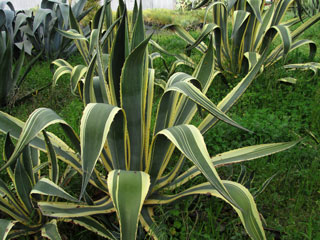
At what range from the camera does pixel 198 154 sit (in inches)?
44.3

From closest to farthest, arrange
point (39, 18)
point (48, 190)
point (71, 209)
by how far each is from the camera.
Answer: point (48, 190)
point (71, 209)
point (39, 18)

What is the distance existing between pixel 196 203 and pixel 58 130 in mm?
1276

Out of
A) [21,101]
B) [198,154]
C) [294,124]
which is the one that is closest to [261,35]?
[294,124]

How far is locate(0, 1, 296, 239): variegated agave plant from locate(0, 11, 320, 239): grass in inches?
6.4

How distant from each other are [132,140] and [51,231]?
1.59 ft

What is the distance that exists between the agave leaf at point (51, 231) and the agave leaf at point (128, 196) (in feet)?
1.19

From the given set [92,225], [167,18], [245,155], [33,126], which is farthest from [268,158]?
[167,18]

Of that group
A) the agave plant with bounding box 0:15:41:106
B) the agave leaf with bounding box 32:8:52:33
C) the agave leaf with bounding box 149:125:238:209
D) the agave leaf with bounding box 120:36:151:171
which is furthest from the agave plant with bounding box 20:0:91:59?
the agave leaf with bounding box 149:125:238:209

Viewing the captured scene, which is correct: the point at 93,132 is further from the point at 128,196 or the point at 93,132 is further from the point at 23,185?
the point at 23,185

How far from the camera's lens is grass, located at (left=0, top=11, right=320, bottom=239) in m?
1.60

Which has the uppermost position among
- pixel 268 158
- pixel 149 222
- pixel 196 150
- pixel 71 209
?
pixel 196 150

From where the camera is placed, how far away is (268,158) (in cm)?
215

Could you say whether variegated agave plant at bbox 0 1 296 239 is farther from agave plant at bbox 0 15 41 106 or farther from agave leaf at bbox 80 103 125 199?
agave plant at bbox 0 15 41 106

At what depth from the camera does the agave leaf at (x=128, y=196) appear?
44.0 inches
